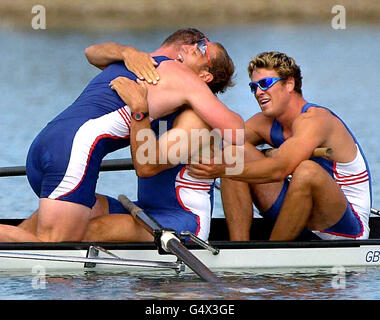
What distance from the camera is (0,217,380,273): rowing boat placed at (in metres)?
6.75

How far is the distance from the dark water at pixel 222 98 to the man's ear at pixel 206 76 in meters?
1.32

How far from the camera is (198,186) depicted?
718 cm

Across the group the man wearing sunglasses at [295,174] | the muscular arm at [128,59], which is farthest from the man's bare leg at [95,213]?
the muscular arm at [128,59]

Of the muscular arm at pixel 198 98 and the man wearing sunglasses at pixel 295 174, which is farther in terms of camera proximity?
the man wearing sunglasses at pixel 295 174

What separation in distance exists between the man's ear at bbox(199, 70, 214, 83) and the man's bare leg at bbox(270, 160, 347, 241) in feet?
2.78

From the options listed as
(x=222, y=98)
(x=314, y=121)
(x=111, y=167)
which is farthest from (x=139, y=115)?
(x=222, y=98)

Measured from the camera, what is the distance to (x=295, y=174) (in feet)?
23.2

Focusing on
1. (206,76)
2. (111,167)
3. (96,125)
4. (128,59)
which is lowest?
(111,167)

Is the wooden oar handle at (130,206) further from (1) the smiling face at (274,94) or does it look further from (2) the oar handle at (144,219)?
(1) the smiling face at (274,94)

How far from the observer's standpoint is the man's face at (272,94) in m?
7.43

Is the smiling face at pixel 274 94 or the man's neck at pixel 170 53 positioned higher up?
the man's neck at pixel 170 53

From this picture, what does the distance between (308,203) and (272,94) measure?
0.85m

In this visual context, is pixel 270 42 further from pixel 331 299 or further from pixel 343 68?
pixel 331 299

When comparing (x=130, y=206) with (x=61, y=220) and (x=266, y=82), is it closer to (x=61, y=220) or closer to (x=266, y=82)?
(x=61, y=220)
